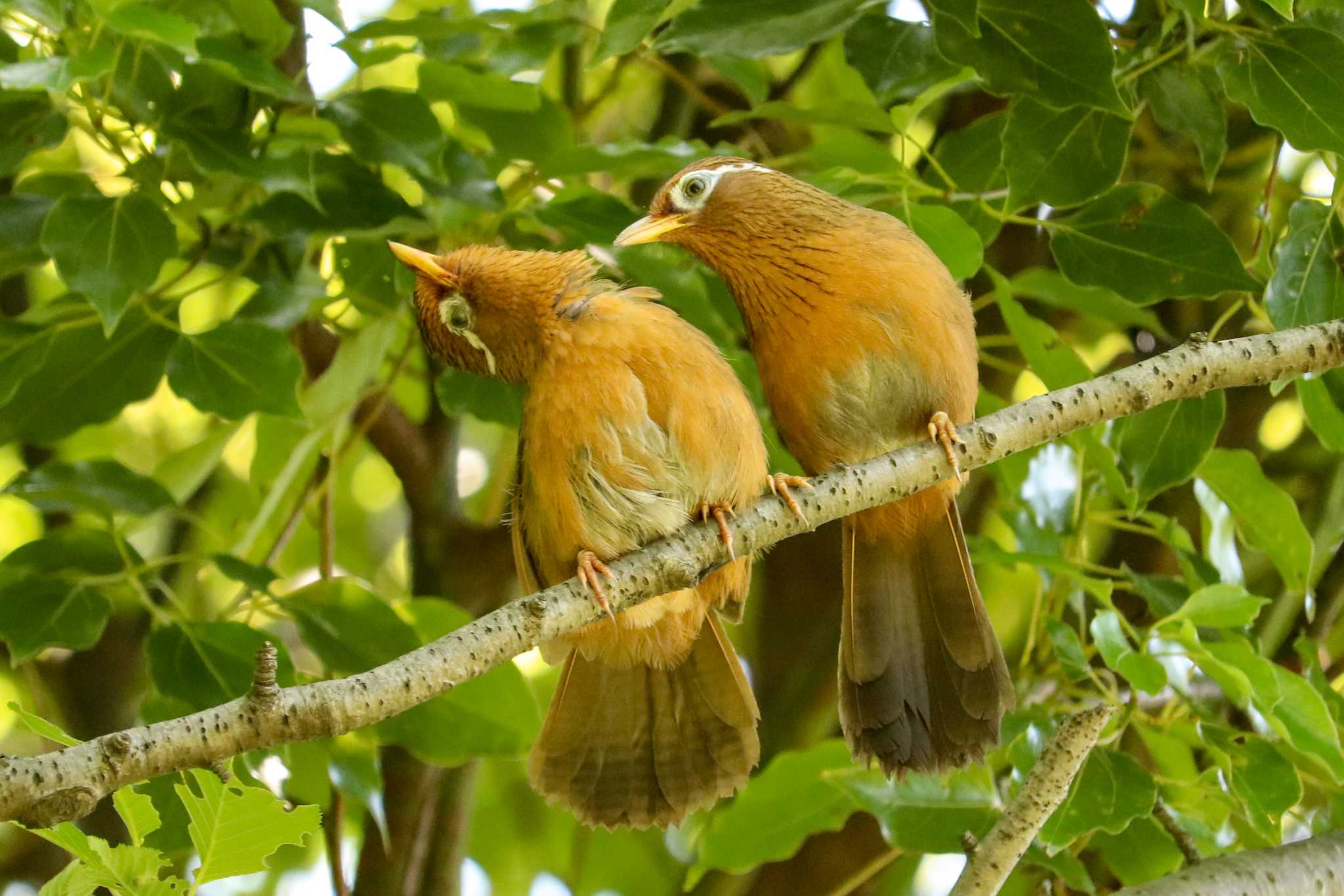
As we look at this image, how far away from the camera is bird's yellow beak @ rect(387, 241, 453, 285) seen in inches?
128

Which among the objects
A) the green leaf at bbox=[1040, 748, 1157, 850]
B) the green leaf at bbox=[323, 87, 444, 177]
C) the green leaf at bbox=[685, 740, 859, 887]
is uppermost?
the green leaf at bbox=[323, 87, 444, 177]

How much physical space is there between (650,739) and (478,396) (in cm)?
103

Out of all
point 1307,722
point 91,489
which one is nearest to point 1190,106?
point 1307,722

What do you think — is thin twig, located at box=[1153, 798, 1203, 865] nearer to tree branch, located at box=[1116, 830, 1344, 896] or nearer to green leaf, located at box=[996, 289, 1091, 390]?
tree branch, located at box=[1116, 830, 1344, 896]

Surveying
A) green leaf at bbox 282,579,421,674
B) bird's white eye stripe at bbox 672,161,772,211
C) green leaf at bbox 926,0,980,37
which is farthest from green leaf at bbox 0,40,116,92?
green leaf at bbox 926,0,980,37

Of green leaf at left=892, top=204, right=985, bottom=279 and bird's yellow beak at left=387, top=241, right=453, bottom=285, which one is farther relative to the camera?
bird's yellow beak at left=387, top=241, right=453, bottom=285

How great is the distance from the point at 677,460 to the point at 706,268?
3.43 feet

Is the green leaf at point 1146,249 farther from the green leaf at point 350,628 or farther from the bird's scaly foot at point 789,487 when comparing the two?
the green leaf at point 350,628

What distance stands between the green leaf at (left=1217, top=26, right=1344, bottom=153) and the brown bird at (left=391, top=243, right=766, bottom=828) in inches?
47.5

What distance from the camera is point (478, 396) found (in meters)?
3.88

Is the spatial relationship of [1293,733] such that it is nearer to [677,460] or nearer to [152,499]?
[677,460]

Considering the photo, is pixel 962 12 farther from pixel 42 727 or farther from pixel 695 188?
pixel 42 727

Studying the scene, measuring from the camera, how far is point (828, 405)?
345 centimetres

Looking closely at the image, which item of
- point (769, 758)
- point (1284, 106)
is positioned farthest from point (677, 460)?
point (769, 758)
